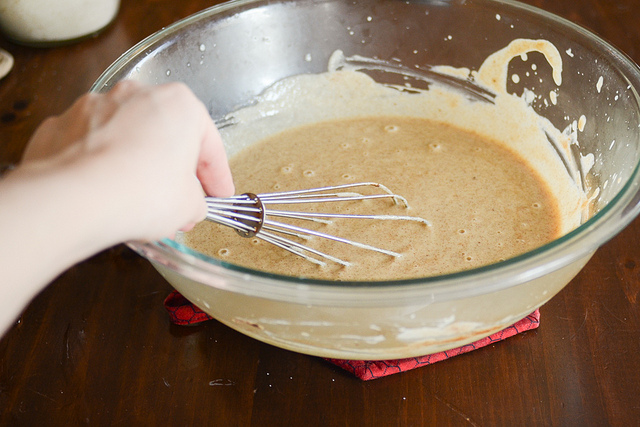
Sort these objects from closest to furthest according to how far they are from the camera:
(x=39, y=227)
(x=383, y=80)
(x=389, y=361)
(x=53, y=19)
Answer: (x=39, y=227)
(x=389, y=361)
(x=383, y=80)
(x=53, y=19)

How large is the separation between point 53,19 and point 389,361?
1203 mm

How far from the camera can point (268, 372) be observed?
78 cm

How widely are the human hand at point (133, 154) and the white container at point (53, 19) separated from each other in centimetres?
98

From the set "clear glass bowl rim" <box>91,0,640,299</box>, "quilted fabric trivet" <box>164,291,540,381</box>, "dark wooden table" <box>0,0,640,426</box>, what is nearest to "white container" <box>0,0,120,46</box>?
"dark wooden table" <box>0,0,640,426</box>

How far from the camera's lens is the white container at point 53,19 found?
1.40 metres

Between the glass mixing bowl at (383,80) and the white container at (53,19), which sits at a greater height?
the glass mixing bowl at (383,80)

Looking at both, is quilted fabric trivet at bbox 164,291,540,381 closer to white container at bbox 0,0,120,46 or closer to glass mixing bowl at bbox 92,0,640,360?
glass mixing bowl at bbox 92,0,640,360

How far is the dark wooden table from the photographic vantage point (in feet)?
A: 2.40

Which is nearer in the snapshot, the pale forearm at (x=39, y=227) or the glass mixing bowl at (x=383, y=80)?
the pale forearm at (x=39, y=227)

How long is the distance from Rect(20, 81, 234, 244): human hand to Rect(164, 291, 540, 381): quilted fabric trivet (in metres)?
0.28

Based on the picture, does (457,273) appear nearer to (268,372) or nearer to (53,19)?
(268,372)

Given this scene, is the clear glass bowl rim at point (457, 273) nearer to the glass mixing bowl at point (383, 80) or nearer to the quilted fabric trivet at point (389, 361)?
the glass mixing bowl at point (383, 80)

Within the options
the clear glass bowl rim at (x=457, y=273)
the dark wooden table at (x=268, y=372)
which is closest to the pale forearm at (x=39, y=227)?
the clear glass bowl rim at (x=457, y=273)

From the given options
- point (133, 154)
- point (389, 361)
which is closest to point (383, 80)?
point (389, 361)
